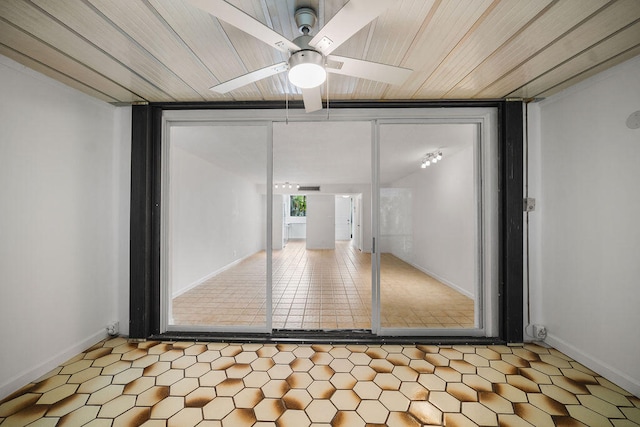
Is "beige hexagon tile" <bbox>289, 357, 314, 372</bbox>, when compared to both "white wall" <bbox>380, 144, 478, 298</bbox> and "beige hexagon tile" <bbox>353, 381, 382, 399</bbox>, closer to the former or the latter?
"beige hexagon tile" <bbox>353, 381, 382, 399</bbox>

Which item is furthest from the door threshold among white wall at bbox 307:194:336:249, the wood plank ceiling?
white wall at bbox 307:194:336:249

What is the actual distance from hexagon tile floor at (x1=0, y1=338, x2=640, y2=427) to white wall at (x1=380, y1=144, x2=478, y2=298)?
1.33 meters

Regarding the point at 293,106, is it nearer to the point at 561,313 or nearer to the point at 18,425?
the point at 18,425

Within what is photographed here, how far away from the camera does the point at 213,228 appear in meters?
5.03

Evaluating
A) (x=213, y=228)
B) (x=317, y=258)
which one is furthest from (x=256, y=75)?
(x=317, y=258)

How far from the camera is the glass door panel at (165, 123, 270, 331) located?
9.82ft

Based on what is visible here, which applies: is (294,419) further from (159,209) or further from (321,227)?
(321,227)

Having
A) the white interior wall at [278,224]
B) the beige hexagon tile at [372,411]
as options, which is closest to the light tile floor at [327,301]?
the beige hexagon tile at [372,411]

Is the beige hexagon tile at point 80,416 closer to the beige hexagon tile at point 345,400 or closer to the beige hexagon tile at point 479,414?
the beige hexagon tile at point 345,400

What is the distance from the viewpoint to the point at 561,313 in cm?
225

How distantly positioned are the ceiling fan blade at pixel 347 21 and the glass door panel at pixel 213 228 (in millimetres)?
1437

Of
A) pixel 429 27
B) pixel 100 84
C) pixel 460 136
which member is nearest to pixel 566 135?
pixel 460 136

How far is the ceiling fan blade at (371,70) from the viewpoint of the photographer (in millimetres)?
1438

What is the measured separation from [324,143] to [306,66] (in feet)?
9.45
